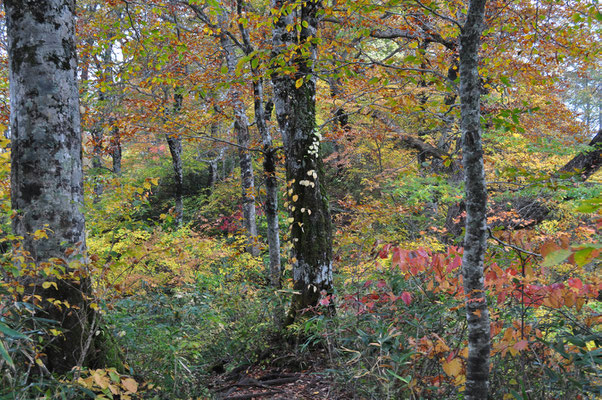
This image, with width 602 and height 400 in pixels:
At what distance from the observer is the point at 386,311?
3.06 meters

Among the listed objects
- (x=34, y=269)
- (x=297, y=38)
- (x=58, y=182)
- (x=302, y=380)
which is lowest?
(x=302, y=380)

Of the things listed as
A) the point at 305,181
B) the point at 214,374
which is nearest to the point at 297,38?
the point at 305,181

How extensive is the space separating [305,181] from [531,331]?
2.81 m

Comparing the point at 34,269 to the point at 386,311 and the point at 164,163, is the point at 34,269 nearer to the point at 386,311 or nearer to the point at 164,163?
the point at 386,311

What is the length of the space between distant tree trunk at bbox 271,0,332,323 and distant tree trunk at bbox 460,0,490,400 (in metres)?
2.44

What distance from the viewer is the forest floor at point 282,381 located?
133 inches

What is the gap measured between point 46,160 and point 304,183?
266 cm

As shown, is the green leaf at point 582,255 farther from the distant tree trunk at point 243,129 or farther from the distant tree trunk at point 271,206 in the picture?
the distant tree trunk at point 243,129

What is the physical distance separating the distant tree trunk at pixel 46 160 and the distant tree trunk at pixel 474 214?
8.33ft

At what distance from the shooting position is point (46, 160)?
2633 millimetres

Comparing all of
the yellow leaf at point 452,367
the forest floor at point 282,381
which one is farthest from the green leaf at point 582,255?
the forest floor at point 282,381

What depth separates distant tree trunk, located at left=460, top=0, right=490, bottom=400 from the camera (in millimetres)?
2057

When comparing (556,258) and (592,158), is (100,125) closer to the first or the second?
(556,258)

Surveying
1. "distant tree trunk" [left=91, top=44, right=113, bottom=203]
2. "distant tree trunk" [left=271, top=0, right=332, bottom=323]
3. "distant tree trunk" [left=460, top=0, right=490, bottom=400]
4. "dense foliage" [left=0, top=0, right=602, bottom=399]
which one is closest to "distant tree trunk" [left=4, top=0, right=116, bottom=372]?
"dense foliage" [left=0, top=0, right=602, bottom=399]
